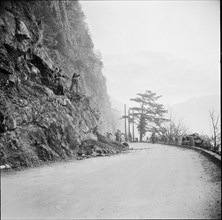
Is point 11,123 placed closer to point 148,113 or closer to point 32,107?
point 32,107

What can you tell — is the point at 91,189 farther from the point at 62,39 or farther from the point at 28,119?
the point at 62,39

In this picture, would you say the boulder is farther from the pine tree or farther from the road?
the pine tree

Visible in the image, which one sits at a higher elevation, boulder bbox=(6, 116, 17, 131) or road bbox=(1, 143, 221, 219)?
boulder bbox=(6, 116, 17, 131)

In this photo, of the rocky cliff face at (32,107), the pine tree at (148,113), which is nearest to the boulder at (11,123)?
the rocky cliff face at (32,107)

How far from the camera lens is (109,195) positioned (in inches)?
212

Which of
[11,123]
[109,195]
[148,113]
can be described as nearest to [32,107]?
[11,123]

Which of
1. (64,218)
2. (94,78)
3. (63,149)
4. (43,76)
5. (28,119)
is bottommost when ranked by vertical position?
(64,218)

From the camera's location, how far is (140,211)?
14.8 feet

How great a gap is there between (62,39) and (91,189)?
21.2 metres

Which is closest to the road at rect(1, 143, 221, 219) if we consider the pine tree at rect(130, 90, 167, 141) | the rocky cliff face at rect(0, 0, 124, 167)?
the rocky cliff face at rect(0, 0, 124, 167)

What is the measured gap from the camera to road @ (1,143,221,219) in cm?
446

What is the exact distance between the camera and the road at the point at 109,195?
4.46 metres

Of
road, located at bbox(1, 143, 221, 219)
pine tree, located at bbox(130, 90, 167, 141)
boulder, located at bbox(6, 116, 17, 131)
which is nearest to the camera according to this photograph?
road, located at bbox(1, 143, 221, 219)

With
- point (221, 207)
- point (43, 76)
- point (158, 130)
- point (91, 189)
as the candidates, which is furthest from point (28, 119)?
point (158, 130)
